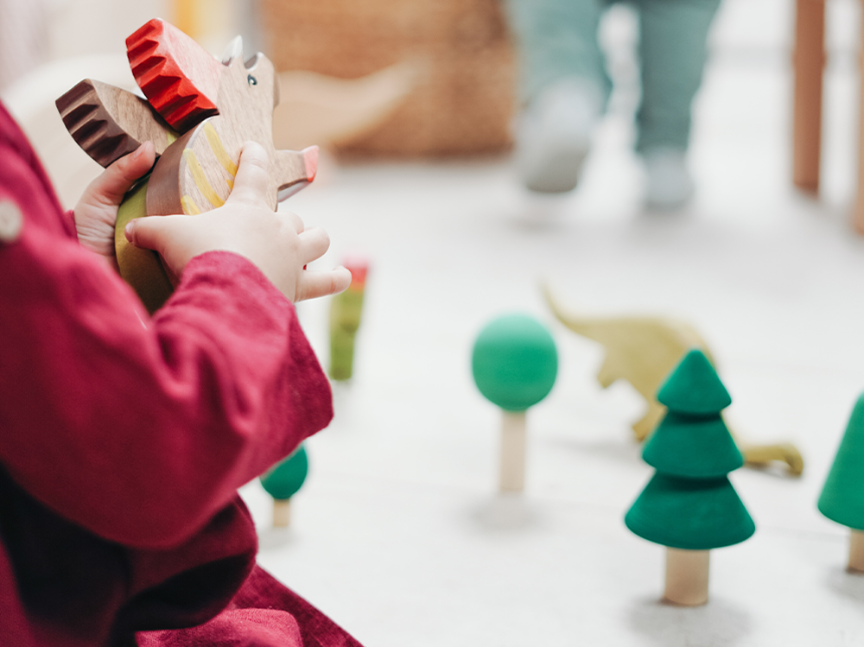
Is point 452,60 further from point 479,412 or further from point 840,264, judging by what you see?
point 479,412

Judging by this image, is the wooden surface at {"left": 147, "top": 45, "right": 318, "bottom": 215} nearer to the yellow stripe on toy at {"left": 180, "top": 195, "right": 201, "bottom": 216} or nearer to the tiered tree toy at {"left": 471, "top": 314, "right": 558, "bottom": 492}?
the yellow stripe on toy at {"left": 180, "top": 195, "right": 201, "bottom": 216}

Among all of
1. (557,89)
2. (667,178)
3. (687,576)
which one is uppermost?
(557,89)

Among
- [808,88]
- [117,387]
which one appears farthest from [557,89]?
[117,387]

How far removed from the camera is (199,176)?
0.42 m

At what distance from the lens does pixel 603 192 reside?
1.92m

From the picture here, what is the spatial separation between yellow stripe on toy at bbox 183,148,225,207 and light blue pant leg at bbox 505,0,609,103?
3.82 feet

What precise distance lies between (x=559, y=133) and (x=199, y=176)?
1077 mm

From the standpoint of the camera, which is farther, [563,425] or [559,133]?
[559,133]

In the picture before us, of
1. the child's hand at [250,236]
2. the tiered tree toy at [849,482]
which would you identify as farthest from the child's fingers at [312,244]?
the tiered tree toy at [849,482]

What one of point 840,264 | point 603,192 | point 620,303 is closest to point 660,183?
point 603,192

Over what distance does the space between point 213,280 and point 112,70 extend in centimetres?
79

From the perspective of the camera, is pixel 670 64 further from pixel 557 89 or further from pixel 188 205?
pixel 188 205

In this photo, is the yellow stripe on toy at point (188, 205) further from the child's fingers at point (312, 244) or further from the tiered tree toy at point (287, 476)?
the tiered tree toy at point (287, 476)

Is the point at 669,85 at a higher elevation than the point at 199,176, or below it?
below
